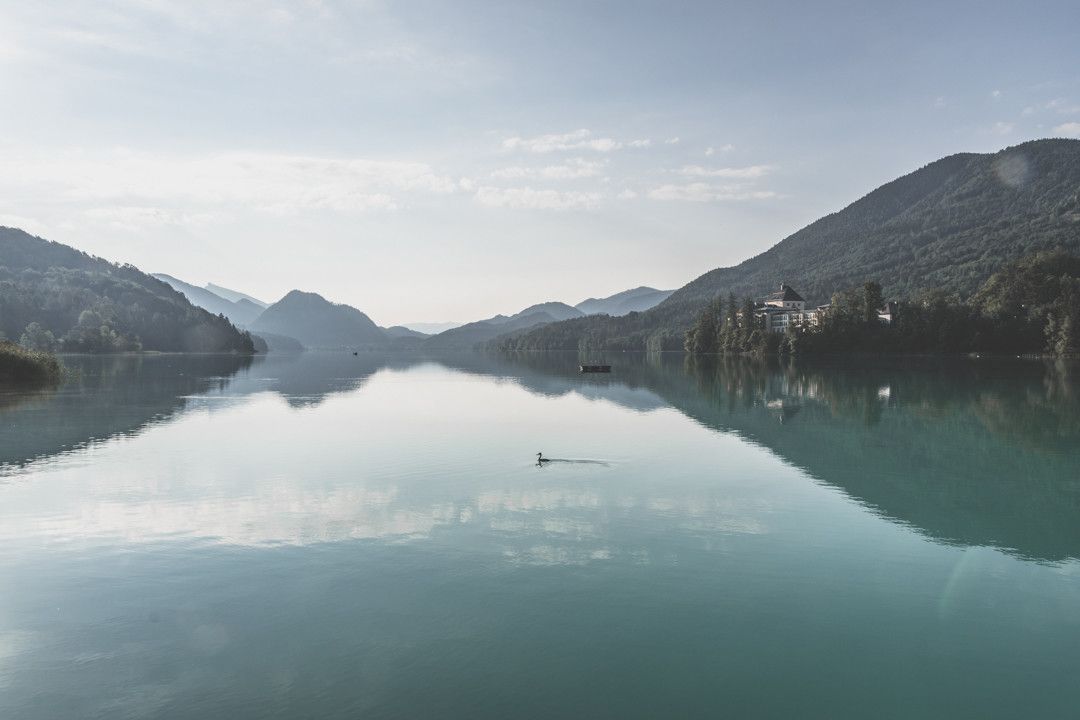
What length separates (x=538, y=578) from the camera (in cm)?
2125

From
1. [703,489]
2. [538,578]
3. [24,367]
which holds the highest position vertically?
[24,367]

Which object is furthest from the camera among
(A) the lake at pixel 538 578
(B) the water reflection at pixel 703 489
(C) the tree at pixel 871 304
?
(C) the tree at pixel 871 304

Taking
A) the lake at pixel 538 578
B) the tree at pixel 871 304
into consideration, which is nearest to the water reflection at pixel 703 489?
the lake at pixel 538 578

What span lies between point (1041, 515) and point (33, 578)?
1568 inches

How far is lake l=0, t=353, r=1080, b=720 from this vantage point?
48.0 ft

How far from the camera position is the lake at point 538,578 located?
14641 mm

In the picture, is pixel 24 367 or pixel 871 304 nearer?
pixel 24 367

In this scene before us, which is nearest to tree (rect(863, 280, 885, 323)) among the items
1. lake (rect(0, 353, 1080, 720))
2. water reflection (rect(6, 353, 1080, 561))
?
water reflection (rect(6, 353, 1080, 561))

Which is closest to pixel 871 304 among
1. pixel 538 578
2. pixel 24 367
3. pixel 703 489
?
pixel 703 489

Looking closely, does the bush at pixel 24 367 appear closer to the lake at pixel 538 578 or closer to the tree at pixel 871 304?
the lake at pixel 538 578

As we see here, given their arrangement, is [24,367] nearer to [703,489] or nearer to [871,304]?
[703,489]

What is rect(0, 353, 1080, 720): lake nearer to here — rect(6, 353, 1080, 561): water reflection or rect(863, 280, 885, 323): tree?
rect(6, 353, 1080, 561): water reflection

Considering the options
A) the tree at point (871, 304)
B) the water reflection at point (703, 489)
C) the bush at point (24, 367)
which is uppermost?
the tree at point (871, 304)

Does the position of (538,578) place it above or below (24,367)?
below
